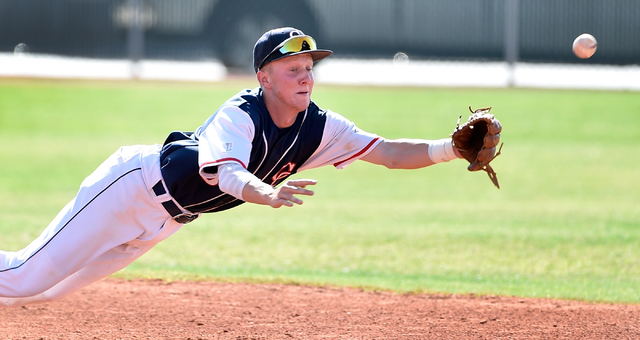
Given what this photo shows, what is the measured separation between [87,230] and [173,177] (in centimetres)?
56

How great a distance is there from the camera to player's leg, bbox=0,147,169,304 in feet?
13.7

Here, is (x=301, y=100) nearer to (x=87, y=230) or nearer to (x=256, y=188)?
(x=256, y=188)

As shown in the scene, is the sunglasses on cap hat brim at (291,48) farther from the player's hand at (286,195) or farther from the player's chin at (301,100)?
the player's hand at (286,195)

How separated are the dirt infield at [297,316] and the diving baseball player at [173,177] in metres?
0.75

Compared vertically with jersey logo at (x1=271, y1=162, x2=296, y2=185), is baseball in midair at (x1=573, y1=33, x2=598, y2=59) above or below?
above

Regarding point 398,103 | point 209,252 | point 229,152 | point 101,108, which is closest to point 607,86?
point 398,103

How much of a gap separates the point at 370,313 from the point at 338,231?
3.45 metres

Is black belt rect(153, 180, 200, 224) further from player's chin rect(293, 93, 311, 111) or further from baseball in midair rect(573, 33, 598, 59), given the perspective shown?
baseball in midair rect(573, 33, 598, 59)

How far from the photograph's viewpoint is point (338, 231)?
8891 mm

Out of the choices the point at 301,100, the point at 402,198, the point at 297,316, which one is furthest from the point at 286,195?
the point at 402,198

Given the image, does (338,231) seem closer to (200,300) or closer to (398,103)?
(200,300)

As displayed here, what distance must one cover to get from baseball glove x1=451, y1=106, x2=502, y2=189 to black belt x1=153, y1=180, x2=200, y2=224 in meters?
1.57

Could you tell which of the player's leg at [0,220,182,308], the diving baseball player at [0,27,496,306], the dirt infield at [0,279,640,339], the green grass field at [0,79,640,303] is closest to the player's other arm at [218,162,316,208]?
the diving baseball player at [0,27,496,306]

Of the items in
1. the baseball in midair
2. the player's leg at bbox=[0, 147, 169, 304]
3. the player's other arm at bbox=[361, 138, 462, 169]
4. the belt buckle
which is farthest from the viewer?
the baseball in midair
